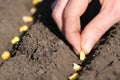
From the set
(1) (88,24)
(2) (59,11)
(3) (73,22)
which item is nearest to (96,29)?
(1) (88,24)

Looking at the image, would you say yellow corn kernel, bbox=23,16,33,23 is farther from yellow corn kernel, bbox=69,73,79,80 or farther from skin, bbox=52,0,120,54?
yellow corn kernel, bbox=69,73,79,80

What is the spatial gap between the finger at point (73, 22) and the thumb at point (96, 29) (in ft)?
0.20

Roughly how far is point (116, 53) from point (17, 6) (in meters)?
1.72

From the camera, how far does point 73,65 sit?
295 cm

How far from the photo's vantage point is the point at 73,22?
9.78 feet

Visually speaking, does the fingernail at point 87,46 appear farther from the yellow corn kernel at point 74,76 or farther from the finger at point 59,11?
the finger at point 59,11

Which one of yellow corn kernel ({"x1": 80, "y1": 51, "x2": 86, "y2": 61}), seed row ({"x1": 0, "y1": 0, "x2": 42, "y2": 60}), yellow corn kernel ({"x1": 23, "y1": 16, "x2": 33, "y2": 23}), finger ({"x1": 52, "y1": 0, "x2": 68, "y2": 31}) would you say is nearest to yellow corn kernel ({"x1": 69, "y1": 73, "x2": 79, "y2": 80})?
yellow corn kernel ({"x1": 80, "y1": 51, "x2": 86, "y2": 61})

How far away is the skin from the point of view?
295 cm

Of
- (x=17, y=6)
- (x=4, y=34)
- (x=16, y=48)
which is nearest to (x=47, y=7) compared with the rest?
(x=17, y=6)

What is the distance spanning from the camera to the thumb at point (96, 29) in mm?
2939

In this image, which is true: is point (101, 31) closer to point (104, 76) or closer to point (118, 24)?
point (118, 24)

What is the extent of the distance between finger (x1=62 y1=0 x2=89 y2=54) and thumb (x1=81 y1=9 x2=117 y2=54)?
0.20 ft

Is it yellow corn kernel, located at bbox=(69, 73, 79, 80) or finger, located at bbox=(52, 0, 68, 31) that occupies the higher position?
finger, located at bbox=(52, 0, 68, 31)

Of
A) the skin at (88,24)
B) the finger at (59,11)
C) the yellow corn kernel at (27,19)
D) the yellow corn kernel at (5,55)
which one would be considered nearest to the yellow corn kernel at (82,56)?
the skin at (88,24)
